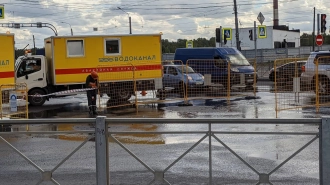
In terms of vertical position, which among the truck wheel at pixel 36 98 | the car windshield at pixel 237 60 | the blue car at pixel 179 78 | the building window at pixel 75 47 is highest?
the building window at pixel 75 47

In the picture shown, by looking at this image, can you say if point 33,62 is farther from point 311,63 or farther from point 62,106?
point 311,63

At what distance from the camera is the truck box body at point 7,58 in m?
16.9

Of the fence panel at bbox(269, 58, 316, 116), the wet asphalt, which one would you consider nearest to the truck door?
the wet asphalt

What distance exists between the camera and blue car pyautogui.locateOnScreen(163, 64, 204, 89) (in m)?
24.3

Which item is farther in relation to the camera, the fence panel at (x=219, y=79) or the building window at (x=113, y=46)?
the fence panel at (x=219, y=79)

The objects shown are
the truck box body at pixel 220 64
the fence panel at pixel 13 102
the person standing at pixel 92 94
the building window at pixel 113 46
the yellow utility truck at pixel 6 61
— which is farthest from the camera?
the truck box body at pixel 220 64

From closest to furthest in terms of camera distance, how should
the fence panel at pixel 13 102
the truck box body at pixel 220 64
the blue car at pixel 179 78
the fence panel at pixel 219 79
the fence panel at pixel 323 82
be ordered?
the fence panel at pixel 13 102 < the fence panel at pixel 323 82 < the fence panel at pixel 219 79 < the blue car at pixel 179 78 < the truck box body at pixel 220 64

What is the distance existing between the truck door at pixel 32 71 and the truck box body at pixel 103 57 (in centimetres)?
43

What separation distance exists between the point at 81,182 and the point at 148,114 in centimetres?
1006

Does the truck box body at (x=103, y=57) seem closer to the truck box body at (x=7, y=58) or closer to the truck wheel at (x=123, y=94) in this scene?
the truck wheel at (x=123, y=94)

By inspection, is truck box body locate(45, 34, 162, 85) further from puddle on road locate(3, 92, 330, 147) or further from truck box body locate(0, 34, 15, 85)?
truck box body locate(0, 34, 15, 85)

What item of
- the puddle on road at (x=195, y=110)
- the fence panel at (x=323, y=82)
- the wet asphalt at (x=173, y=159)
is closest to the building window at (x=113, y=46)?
the puddle on road at (x=195, y=110)

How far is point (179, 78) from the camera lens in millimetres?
25062

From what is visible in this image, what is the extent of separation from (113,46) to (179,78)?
4439 millimetres
